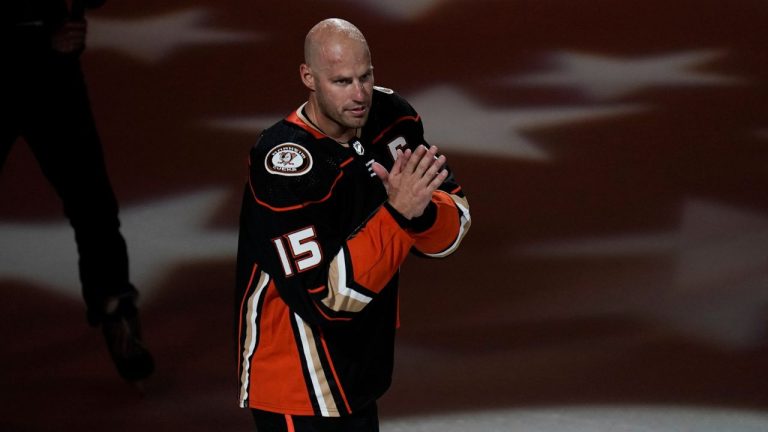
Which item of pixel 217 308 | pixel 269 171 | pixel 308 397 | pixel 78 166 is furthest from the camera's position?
pixel 217 308

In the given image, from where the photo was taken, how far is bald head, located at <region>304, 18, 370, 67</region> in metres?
1.77

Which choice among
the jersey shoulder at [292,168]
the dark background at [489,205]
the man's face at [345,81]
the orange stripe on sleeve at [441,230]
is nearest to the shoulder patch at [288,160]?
the jersey shoulder at [292,168]

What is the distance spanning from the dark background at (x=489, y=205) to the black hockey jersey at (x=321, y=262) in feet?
4.18

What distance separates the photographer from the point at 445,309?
369cm

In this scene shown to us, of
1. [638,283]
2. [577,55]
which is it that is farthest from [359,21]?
[638,283]

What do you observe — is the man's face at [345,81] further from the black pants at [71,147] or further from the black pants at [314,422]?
the black pants at [71,147]

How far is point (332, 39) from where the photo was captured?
1771 millimetres

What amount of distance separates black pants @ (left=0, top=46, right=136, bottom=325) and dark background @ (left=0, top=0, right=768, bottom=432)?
0.33m

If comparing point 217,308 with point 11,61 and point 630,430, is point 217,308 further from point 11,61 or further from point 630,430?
point 630,430

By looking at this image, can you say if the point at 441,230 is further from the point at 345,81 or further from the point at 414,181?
the point at 345,81

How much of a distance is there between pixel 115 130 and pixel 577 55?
5.87ft

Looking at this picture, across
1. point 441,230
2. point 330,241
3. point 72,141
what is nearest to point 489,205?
point 72,141

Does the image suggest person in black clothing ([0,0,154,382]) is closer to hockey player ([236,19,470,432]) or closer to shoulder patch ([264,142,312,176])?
hockey player ([236,19,470,432])

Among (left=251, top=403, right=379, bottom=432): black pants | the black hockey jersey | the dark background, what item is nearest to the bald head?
the black hockey jersey
